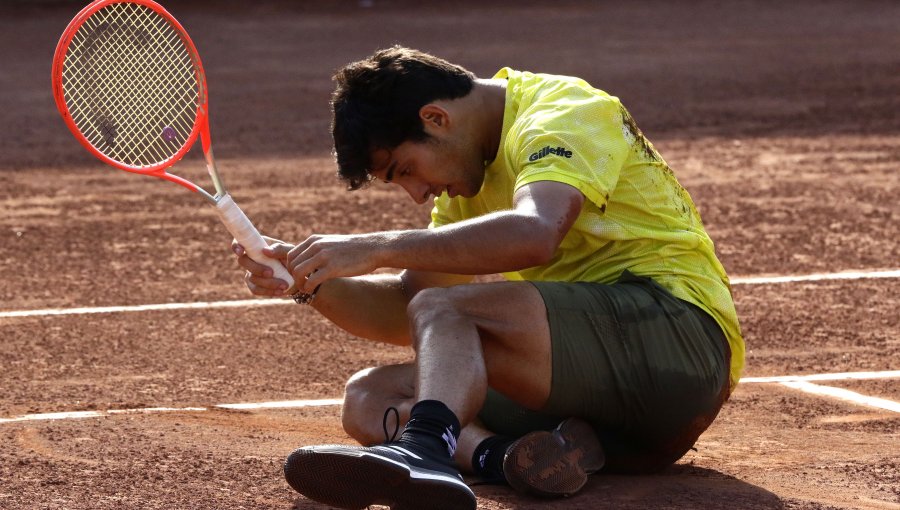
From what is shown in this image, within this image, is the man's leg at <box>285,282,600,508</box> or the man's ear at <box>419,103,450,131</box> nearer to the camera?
the man's leg at <box>285,282,600,508</box>

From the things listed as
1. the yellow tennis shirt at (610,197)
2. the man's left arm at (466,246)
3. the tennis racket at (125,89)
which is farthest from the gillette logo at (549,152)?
the tennis racket at (125,89)

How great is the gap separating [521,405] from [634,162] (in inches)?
30.9

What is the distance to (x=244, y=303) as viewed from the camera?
7434 mm

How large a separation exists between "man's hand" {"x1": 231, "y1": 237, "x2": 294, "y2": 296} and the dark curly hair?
0.94 feet

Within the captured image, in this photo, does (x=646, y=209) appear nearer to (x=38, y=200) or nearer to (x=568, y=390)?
(x=568, y=390)

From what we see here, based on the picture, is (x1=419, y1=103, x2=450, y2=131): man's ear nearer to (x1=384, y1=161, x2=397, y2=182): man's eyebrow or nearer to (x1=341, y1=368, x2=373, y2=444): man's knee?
(x1=384, y1=161, x2=397, y2=182): man's eyebrow

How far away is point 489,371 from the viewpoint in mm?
4238

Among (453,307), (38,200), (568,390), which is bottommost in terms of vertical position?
(38,200)

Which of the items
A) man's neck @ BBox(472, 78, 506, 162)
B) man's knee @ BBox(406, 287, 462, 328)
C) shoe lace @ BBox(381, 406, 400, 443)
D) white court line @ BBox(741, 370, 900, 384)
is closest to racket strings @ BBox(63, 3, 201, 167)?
man's neck @ BBox(472, 78, 506, 162)

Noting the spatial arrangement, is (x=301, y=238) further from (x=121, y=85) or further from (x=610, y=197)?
(x=610, y=197)

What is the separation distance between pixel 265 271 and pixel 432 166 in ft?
1.90

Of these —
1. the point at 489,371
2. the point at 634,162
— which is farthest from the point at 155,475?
the point at 634,162

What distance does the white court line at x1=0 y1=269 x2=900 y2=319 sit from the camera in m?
7.26

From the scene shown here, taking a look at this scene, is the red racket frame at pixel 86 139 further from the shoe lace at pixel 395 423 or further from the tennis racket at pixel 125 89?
the shoe lace at pixel 395 423
